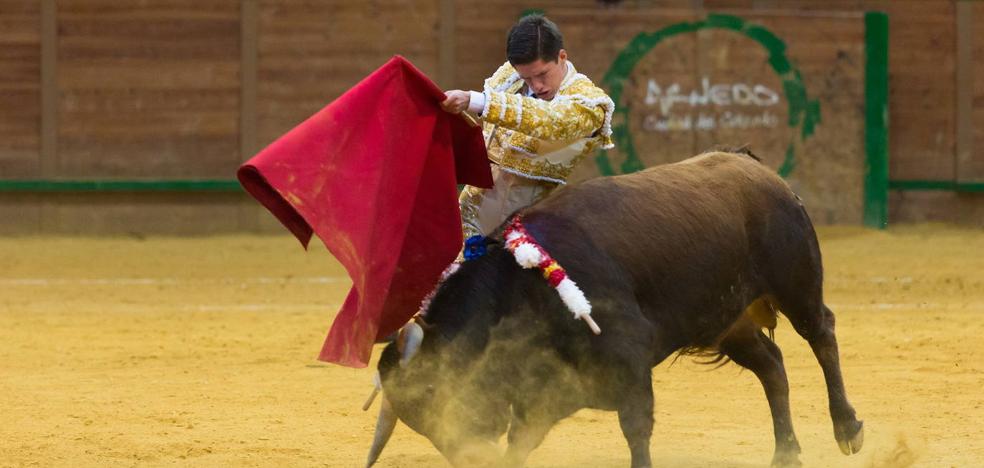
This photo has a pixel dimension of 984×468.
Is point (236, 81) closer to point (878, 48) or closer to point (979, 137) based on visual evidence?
point (878, 48)

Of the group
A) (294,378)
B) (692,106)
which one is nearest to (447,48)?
(692,106)

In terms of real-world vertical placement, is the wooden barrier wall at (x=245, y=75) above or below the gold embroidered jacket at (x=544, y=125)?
below

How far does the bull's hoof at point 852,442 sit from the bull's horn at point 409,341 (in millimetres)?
1434

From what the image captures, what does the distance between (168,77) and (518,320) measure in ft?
24.1

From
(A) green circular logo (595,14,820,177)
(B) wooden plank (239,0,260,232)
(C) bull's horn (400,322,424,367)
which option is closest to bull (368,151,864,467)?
(C) bull's horn (400,322,424,367)

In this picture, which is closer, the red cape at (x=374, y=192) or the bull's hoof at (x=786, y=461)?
the red cape at (x=374, y=192)

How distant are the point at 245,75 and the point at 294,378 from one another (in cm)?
506

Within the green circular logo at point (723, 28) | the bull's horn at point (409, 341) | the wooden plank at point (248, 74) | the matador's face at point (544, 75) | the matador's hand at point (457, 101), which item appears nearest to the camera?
the bull's horn at point (409, 341)

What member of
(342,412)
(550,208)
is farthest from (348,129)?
(342,412)

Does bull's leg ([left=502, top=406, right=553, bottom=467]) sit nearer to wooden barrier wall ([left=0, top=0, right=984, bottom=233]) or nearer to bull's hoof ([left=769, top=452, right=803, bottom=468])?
bull's hoof ([left=769, top=452, right=803, bottom=468])

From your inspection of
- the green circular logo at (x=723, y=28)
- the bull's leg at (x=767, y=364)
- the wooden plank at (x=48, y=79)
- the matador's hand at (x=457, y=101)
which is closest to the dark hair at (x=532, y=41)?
the matador's hand at (x=457, y=101)

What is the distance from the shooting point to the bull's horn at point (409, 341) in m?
3.47

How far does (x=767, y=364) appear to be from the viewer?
14.5 feet

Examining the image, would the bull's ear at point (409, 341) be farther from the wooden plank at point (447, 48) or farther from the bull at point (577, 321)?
the wooden plank at point (447, 48)
